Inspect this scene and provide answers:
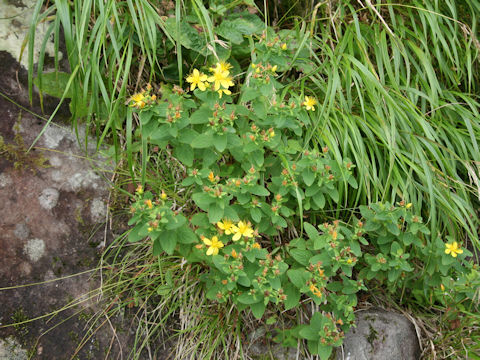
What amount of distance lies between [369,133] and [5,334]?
191cm

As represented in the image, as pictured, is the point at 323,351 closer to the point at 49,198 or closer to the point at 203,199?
the point at 203,199

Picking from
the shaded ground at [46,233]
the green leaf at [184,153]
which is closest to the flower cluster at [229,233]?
the green leaf at [184,153]

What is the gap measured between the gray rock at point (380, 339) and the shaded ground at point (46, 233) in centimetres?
105

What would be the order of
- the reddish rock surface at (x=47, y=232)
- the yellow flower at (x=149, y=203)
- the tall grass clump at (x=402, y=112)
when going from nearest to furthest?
the yellow flower at (x=149, y=203), the reddish rock surface at (x=47, y=232), the tall grass clump at (x=402, y=112)

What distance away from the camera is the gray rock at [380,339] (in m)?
1.79

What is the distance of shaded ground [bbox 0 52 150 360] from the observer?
5.73ft

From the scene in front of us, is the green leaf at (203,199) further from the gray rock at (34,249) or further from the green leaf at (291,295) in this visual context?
the gray rock at (34,249)

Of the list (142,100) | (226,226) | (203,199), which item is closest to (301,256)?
(226,226)

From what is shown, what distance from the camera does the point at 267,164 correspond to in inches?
71.7

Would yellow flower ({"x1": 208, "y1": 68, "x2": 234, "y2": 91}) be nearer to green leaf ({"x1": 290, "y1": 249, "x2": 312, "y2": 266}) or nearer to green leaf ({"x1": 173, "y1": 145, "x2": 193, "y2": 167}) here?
green leaf ({"x1": 173, "y1": 145, "x2": 193, "y2": 167})

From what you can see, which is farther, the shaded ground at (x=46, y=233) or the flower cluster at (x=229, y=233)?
the shaded ground at (x=46, y=233)

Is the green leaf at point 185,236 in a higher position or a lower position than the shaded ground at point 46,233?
higher

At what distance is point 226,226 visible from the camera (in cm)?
153

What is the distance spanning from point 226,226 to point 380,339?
0.94 meters
